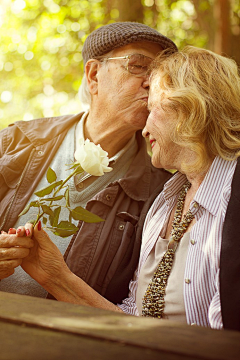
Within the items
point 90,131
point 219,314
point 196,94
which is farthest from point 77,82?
point 219,314

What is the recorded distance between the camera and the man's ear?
3.29m

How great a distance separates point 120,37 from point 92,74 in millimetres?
396

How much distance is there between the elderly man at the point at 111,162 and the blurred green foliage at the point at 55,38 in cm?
209

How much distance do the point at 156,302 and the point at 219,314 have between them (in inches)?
18.1

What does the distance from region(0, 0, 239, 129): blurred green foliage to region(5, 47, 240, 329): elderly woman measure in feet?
9.84

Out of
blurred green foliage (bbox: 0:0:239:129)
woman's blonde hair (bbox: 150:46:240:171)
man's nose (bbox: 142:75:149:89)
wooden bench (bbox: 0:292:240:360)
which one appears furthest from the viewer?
blurred green foliage (bbox: 0:0:239:129)

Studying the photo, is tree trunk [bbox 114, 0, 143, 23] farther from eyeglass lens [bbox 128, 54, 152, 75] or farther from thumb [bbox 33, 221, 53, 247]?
thumb [bbox 33, 221, 53, 247]

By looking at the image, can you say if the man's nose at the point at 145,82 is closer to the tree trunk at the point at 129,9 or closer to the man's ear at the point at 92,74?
the man's ear at the point at 92,74

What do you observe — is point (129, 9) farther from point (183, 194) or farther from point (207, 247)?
point (207, 247)

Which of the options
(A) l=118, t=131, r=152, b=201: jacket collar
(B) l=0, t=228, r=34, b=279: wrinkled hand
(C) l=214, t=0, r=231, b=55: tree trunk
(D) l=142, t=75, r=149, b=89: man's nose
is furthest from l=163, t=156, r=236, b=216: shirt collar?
(C) l=214, t=0, r=231, b=55: tree trunk

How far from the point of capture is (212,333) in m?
1.09

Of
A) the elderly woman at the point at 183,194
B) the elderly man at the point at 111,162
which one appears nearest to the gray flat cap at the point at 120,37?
the elderly man at the point at 111,162

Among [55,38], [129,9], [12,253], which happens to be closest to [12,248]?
[12,253]

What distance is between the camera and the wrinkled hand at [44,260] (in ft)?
7.40
